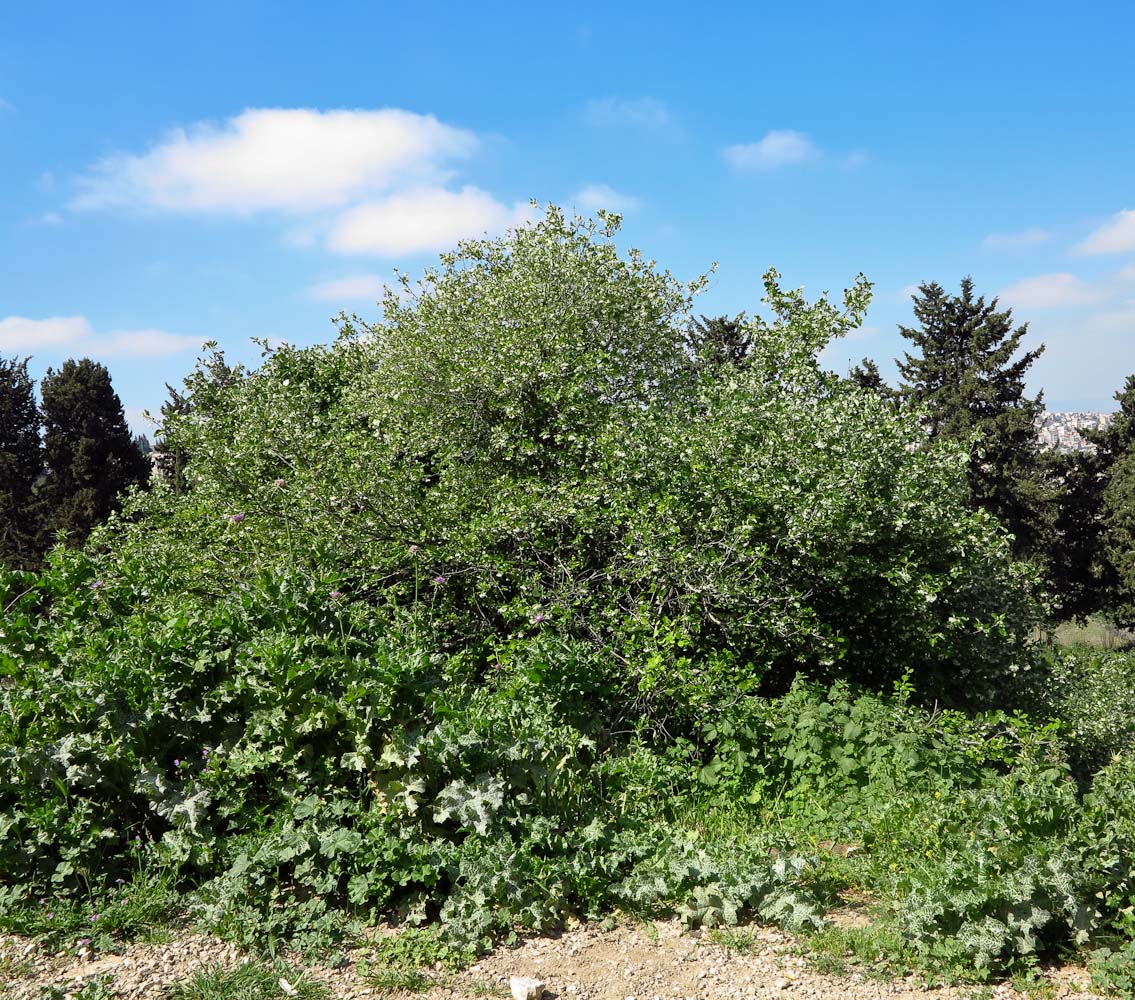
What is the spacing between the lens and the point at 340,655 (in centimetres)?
482

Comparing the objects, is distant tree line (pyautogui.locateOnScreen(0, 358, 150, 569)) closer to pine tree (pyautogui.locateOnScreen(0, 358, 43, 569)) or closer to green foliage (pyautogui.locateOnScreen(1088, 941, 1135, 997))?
pine tree (pyautogui.locateOnScreen(0, 358, 43, 569))

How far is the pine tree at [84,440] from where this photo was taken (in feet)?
97.8

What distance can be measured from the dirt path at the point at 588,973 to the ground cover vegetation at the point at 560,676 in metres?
0.14

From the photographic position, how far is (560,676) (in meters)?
5.58

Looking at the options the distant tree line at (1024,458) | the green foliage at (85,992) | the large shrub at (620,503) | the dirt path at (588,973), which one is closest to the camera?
the green foliage at (85,992)

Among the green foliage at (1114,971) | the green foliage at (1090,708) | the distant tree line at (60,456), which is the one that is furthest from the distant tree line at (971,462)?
the green foliage at (1114,971)

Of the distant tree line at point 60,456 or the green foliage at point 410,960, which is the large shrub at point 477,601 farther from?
the distant tree line at point 60,456

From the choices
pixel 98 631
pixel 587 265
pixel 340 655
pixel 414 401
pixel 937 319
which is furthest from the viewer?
pixel 937 319

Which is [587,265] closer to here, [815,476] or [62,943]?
[815,476]

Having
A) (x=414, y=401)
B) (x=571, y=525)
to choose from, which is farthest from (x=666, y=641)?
(x=414, y=401)

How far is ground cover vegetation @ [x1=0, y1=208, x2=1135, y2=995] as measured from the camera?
4.06 m

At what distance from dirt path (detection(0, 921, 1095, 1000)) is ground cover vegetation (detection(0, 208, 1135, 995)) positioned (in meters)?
0.14

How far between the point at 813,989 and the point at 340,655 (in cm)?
274

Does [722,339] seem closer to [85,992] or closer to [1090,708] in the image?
[1090,708]
